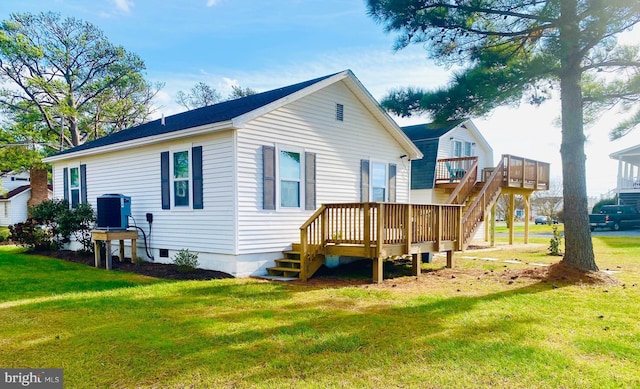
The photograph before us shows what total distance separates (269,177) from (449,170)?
42.0ft

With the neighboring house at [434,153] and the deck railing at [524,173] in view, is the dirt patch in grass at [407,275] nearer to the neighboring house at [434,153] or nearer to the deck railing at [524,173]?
the deck railing at [524,173]

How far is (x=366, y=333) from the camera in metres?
4.68

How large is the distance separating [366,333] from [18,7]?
2707 cm

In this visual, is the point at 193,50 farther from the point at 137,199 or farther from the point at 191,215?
the point at 191,215

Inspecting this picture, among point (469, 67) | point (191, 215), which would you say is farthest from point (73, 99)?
point (469, 67)

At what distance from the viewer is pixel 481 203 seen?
13.0 meters

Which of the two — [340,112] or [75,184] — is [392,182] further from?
[75,184]

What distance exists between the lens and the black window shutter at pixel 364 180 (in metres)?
11.3

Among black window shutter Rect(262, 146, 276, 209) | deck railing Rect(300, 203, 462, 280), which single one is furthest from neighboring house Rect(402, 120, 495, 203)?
black window shutter Rect(262, 146, 276, 209)

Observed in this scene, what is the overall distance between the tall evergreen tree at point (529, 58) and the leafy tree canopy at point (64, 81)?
2189cm

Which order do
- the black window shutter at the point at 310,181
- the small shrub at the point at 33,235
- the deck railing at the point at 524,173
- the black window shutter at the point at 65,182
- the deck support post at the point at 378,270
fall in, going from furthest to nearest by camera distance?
the deck railing at the point at 524,173 < the black window shutter at the point at 65,182 < the small shrub at the point at 33,235 < the black window shutter at the point at 310,181 < the deck support post at the point at 378,270

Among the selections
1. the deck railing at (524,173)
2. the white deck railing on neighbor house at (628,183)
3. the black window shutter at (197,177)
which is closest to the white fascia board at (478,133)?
the deck railing at (524,173)

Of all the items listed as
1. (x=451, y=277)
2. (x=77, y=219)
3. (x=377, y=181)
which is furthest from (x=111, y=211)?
(x=451, y=277)

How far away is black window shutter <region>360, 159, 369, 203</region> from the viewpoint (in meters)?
11.3
